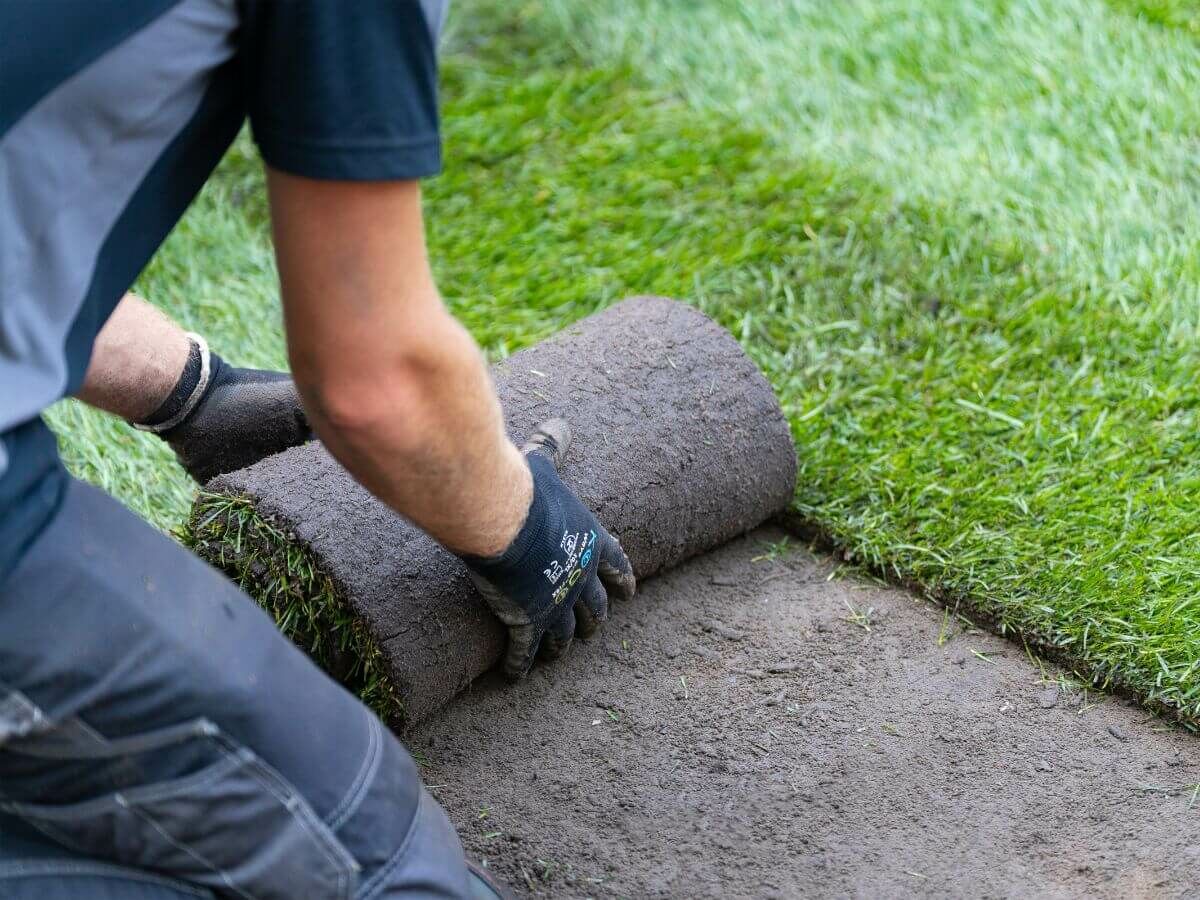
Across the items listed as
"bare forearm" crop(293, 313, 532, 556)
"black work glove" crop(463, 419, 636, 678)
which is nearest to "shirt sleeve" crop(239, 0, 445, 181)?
"bare forearm" crop(293, 313, 532, 556)

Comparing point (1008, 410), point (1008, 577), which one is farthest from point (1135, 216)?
point (1008, 577)

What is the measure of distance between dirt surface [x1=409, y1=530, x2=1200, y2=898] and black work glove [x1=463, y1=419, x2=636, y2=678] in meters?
0.16

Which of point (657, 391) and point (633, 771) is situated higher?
point (657, 391)

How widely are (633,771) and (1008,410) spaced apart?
1.27 meters

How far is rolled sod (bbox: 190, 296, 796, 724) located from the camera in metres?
2.23

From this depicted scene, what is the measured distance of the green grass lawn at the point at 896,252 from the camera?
2.71m

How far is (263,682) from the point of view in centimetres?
161

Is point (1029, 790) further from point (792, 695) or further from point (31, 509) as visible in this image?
point (31, 509)

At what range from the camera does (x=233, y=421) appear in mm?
2561

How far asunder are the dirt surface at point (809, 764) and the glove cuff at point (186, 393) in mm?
750

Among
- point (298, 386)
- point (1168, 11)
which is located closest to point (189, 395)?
point (298, 386)

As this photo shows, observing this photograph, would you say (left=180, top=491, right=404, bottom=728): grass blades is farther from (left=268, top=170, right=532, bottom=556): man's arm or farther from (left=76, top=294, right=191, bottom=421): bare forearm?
(left=268, top=170, right=532, bottom=556): man's arm

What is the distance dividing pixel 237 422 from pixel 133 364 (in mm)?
219

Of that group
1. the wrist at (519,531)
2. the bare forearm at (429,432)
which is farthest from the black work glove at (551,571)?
the bare forearm at (429,432)
